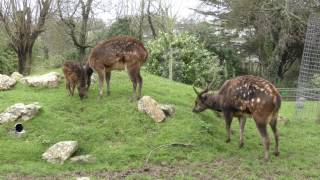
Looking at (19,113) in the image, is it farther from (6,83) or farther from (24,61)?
(24,61)

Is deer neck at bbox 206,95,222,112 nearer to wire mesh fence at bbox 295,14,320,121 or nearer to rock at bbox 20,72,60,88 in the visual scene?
rock at bbox 20,72,60,88

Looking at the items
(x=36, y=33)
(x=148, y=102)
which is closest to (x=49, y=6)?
(x=36, y=33)

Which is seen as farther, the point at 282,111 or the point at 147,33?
the point at 147,33

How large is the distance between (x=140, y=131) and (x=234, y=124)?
125 inches

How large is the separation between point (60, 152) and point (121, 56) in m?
2.97

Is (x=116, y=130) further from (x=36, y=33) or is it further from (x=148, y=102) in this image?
(x=36, y=33)

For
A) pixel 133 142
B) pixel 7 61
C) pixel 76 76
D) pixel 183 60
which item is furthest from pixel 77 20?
pixel 133 142

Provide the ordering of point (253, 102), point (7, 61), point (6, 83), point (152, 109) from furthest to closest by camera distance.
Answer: point (7, 61) → point (6, 83) → point (152, 109) → point (253, 102)

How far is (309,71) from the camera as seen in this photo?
1717cm

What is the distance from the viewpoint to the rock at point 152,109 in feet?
36.1

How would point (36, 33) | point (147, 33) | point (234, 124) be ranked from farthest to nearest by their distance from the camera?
point (147, 33) < point (36, 33) < point (234, 124)

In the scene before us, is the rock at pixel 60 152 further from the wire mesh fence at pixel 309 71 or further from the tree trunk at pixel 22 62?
the tree trunk at pixel 22 62

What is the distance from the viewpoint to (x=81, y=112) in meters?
11.4

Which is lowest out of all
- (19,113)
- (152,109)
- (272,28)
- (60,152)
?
(60,152)
